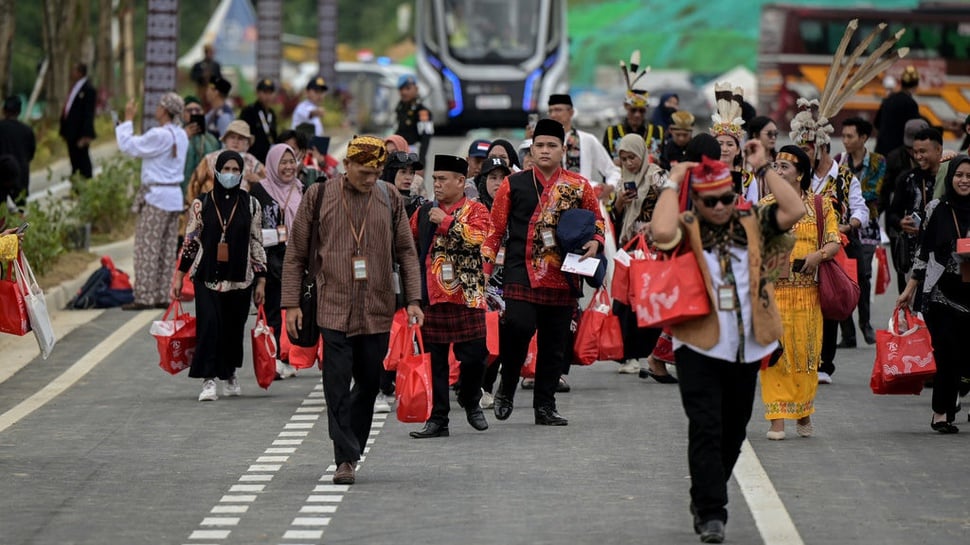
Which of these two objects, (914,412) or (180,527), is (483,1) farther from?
(180,527)

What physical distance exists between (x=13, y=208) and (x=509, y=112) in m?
22.4

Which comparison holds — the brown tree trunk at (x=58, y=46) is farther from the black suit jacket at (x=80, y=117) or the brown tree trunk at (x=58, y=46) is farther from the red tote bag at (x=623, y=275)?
the red tote bag at (x=623, y=275)

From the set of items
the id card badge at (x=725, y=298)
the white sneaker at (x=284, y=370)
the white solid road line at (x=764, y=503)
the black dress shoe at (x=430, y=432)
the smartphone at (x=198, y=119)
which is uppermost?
the smartphone at (x=198, y=119)

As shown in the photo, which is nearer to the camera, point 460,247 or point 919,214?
point 460,247

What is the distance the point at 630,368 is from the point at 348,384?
5.01 metres

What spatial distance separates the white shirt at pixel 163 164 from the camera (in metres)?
18.5

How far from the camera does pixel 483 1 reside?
40.7 metres

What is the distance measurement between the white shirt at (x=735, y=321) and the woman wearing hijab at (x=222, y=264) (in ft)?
17.2

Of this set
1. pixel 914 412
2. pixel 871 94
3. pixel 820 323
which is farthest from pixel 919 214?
pixel 871 94

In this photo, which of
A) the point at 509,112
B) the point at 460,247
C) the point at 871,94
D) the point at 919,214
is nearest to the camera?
the point at 460,247

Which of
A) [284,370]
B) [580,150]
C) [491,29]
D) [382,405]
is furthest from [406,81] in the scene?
[491,29]

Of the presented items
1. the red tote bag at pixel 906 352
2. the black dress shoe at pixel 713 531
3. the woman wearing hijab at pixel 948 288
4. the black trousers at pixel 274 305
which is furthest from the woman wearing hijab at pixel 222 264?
the black dress shoe at pixel 713 531

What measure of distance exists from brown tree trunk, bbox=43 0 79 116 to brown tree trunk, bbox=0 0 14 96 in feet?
13.1

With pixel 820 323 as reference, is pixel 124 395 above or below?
below
